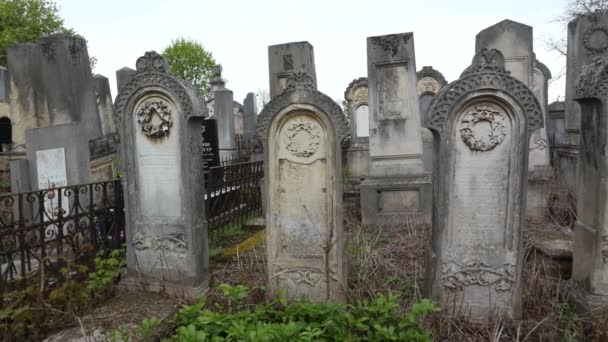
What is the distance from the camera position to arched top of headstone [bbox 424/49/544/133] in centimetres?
330

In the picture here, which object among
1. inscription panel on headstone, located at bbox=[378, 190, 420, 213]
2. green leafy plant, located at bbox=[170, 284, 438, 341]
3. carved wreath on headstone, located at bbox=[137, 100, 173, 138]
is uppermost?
carved wreath on headstone, located at bbox=[137, 100, 173, 138]

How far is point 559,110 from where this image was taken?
1412 centimetres

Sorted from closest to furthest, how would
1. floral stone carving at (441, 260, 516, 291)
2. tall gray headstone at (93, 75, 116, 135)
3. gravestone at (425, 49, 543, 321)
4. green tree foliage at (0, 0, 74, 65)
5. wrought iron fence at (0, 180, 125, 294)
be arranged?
gravestone at (425, 49, 543, 321) < floral stone carving at (441, 260, 516, 291) < wrought iron fence at (0, 180, 125, 294) < tall gray headstone at (93, 75, 116, 135) < green tree foliage at (0, 0, 74, 65)

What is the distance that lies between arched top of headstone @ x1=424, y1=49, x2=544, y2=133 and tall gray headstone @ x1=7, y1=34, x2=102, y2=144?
606cm

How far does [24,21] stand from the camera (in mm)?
26141

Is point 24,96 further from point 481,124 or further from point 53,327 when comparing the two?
point 481,124

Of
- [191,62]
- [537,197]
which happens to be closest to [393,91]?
[537,197]

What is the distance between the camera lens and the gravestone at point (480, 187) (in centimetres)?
335

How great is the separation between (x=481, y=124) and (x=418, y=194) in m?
3.52

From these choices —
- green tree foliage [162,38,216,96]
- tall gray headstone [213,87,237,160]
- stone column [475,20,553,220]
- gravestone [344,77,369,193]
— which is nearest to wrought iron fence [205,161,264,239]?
stone column [475,20,553,220]

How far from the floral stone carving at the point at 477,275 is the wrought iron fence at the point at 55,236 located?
135 inches

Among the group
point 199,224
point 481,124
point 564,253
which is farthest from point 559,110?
point 199,224

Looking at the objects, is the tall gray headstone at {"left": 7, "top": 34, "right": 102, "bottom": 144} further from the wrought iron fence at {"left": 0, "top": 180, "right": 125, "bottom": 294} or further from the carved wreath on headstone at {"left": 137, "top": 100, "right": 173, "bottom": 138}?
the carved wreath on headstone at {"left": 137, "top": 100, "right": 173, "bottom": 138}

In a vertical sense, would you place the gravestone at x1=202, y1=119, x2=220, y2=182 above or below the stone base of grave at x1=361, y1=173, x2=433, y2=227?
above
